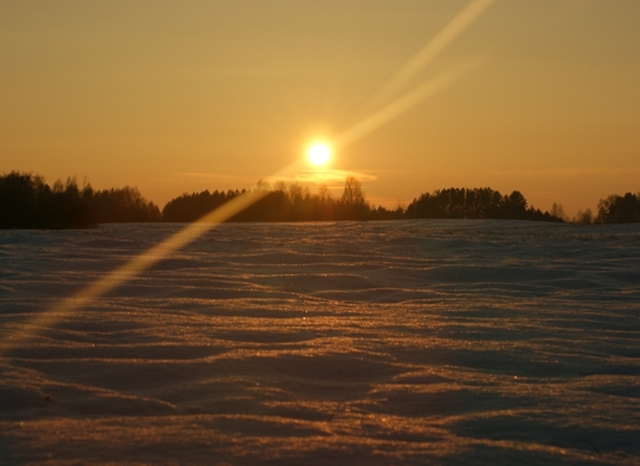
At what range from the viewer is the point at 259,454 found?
7.18 feet

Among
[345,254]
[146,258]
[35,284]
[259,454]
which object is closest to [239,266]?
[146,258]

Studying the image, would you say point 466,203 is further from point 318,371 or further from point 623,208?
point 318,371

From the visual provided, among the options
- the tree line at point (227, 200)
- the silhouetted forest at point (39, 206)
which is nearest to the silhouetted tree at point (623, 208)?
the tree line at point (227, 200)

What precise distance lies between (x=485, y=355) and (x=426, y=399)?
3.08 ft

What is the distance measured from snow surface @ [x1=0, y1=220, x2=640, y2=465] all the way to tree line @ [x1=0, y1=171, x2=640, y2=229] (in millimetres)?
8852

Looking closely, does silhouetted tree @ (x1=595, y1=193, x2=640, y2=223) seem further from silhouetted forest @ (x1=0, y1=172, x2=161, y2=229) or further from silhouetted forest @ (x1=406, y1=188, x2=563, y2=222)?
silhouetted forest @ (x1=0, y1=172, x2=161, y2=229)

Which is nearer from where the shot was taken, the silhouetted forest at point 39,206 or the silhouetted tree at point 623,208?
the silhouetted forest at point 39,206

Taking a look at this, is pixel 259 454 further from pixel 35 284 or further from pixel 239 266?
pixel 239 266

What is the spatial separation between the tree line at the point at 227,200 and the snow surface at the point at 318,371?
8852 millimetres

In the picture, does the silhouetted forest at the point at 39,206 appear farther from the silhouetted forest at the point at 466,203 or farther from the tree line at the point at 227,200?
the silhouetted forest at the point at 466,203

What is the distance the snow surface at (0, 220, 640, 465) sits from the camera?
2.29 metres

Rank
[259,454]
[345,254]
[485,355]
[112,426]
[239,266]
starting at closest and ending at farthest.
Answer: [259,454] → [112,426] → [485,355] → [239,266] → [345,254]

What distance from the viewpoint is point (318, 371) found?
329 cm

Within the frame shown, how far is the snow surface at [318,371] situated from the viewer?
2295 millimetres
